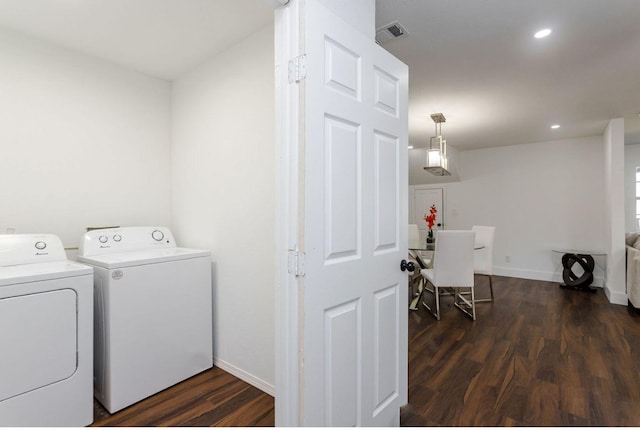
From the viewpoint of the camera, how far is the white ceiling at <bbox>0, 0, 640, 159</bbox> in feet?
6.26

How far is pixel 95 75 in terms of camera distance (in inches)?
98.0

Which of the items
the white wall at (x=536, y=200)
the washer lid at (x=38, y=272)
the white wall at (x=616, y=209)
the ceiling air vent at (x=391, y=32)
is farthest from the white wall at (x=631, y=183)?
the washer lid at (x=38, y=272)

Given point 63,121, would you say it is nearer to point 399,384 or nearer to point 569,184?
point 399,384

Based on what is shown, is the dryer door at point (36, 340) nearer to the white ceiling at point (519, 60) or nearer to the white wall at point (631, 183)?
the white ceiling at point (519, 60)

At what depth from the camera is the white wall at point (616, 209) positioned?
4.05 meters

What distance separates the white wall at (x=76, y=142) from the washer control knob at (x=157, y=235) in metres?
0.27

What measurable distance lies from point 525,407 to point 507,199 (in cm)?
474

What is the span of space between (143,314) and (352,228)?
1537 millimetres

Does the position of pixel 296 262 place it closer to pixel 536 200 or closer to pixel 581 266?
pixel 581 266

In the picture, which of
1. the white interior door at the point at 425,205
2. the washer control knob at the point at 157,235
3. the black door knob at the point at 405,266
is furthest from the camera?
the white interior door at the point at 425,205

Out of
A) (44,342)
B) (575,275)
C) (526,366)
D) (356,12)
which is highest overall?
(356,12)

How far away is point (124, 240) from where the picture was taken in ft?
7.83

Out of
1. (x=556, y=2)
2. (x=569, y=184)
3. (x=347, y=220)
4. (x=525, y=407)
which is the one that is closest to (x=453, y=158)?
(x=569, y=184)

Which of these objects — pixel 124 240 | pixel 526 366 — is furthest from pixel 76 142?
pixel 526 366
